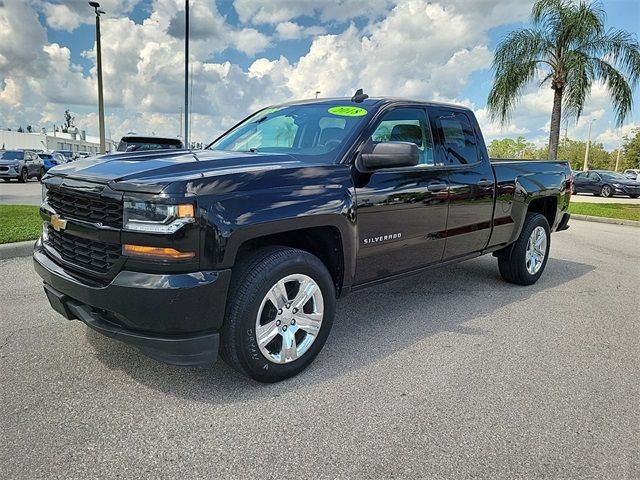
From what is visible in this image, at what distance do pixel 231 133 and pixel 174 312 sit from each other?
8.04 feet

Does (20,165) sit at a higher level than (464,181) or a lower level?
lower

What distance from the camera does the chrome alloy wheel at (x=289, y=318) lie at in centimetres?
305

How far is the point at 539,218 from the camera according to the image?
571cm

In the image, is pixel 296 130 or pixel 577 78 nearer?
pixel 296 130

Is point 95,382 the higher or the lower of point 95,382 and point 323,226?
the lower

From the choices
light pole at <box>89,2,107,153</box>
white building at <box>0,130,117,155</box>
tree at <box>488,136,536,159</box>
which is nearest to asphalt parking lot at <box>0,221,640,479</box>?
light pole at <box>89,2,107,153</box>

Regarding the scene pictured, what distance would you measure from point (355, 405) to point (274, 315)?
73 centimetres

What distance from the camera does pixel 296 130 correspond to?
4160 millimetres

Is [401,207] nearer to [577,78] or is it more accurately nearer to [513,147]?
[577,78]

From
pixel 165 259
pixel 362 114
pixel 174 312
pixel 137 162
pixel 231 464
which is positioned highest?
pixel 362 114

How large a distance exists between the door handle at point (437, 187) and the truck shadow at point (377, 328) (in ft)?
3.83

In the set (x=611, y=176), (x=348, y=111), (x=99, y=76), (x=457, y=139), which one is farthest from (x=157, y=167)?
(x=611, y=176)

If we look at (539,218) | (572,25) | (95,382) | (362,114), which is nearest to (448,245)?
(362,114)

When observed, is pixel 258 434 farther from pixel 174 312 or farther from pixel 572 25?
pixel 572 25
